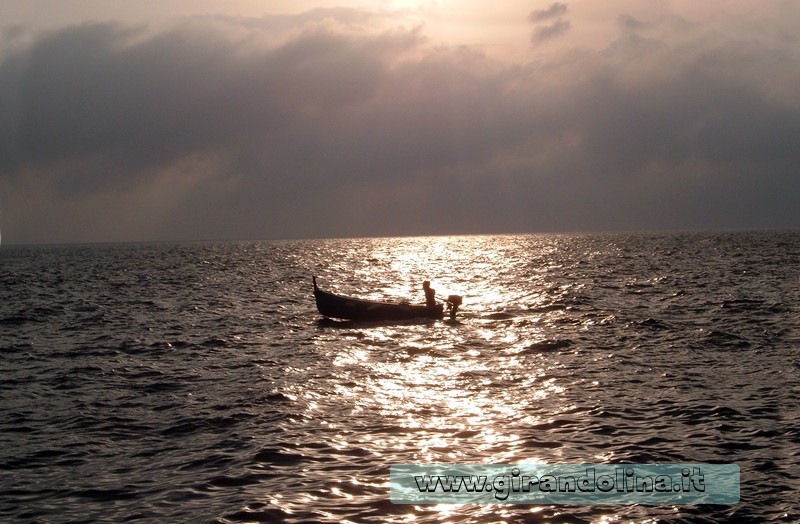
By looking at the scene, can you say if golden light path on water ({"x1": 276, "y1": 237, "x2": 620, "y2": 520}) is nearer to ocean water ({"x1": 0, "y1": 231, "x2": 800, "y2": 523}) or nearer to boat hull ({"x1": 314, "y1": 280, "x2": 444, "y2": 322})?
ocean water ({"x1": 0, "y1": 231, "x2": 800, "y2": 523})

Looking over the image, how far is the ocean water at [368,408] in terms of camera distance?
1360 cm

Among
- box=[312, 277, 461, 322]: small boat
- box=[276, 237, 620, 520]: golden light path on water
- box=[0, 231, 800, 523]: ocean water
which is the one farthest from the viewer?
box=[312, 277, 461, 322]: small boat

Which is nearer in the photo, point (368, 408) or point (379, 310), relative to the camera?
point (368, 408)

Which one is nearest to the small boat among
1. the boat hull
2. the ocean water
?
the boat hull

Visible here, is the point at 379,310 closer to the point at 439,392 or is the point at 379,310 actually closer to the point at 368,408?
the point at 439,392

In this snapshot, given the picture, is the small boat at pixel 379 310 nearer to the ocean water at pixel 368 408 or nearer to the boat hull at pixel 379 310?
the boat hull at pixel 379 310

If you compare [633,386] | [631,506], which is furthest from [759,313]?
[631,506]

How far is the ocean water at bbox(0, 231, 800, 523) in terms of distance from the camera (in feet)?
44.6

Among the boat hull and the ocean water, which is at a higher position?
the boat hull

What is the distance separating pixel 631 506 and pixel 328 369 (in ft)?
49.0

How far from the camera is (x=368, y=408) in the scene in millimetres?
20281

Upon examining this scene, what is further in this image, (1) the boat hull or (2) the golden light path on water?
(1) the boat hull

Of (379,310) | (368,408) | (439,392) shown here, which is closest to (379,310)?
(379,310)

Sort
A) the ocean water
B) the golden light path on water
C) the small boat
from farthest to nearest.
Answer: the small boat, the golden light path on water, the ocean water
